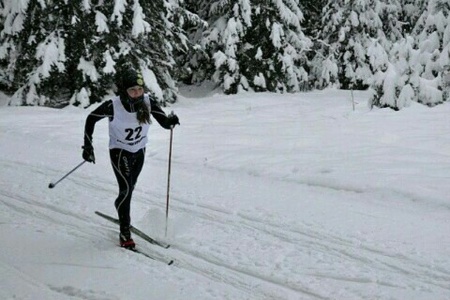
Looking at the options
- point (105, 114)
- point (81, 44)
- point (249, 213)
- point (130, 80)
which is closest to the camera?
point (130, 80)

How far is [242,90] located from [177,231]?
481 inches

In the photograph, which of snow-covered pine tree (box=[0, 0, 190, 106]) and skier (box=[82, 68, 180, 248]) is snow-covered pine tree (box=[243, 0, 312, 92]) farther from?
skier (box=[82, 68, 180, 248])

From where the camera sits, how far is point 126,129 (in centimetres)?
505

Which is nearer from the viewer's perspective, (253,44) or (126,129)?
(126,129)

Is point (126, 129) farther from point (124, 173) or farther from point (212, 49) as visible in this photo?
point (212, 49)

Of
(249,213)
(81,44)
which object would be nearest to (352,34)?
(81,44)

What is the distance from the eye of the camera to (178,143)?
10.3 meters

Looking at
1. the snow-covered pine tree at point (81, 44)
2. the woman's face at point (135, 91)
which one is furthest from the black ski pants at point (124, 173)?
the snow-covered pine tree at point (81, 44)

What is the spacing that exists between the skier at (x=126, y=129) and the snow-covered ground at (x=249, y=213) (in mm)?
564

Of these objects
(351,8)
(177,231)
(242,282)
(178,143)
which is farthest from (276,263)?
(351,8)

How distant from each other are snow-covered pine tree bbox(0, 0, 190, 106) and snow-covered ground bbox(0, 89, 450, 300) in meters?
3.21

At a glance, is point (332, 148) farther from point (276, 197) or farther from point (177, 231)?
point (177, 231)

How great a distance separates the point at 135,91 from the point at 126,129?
0.43 meters

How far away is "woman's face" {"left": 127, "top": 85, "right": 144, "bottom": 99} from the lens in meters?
4.89
